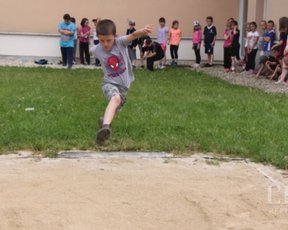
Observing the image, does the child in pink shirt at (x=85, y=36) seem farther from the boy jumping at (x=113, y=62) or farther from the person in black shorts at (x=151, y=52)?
the boy jumping at (x=113, y=62)

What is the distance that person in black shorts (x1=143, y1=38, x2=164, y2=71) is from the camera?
1934cm

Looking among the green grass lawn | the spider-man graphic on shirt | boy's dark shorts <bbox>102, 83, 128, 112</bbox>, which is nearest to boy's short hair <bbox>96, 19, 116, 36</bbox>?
the spider-man graphic on shirt

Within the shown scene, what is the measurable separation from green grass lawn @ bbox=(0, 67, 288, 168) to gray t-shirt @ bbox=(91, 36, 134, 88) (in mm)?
786

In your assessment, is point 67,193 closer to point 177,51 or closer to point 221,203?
point 221,203

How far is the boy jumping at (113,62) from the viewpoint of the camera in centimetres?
727

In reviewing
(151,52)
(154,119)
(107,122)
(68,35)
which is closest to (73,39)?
(68,35)

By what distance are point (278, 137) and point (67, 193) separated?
3.71m

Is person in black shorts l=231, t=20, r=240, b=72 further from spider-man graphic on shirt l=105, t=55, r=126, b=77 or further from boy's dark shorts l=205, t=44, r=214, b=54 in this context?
spider-man graphic on shirt l=105, t=55, r=126, b=77

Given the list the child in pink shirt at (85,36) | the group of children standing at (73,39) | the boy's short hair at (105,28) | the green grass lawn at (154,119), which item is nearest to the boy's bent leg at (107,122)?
the green grass lawn at (154,119)

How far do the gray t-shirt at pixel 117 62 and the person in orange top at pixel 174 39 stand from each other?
46.0 feet

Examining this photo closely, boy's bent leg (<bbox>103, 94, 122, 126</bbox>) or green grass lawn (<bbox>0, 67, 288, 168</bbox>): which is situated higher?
boy's bent leg (<bbox>103, 94, 122, 126</bbox>)

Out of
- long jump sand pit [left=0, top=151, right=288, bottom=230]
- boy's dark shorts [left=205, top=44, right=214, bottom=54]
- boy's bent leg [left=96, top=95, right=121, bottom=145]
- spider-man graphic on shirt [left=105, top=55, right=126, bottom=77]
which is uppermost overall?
spider-man graphic on shirt [left=105, top=55, right=126, bottom=77]

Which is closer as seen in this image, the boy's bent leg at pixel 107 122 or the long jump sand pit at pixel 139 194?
the long jump sand pit at pixel 139 194

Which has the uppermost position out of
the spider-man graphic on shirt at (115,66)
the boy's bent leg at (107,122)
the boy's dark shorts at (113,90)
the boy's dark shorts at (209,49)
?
the spider-man graphic on shirt at (115,66)
